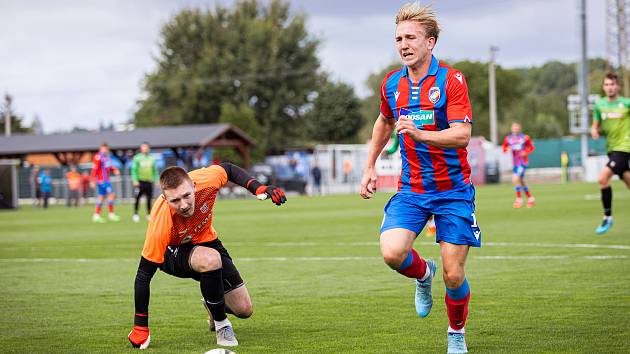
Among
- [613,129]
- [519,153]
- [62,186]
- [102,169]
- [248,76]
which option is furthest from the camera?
[248,76]

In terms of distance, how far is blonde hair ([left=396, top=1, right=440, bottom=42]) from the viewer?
7059 mm

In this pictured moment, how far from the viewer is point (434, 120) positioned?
7.08 meters

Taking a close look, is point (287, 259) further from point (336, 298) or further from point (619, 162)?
point (619, 162)

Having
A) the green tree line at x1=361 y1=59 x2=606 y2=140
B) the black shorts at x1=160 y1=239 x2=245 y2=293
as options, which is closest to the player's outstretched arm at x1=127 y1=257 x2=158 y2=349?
the black shorts at x1=160 y1=239 x2=245 y2=293

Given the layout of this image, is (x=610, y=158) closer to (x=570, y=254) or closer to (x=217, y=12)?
(x=570, y=254)

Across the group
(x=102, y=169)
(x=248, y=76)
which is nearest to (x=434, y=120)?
(x=102, y=169)

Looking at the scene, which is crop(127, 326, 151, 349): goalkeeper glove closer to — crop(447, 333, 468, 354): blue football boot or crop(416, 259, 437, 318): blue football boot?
crop(416, 259, 437, 318): blue football boot

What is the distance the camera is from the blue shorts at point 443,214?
6.93 meters

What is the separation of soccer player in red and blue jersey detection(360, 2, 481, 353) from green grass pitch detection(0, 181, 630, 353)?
655mm

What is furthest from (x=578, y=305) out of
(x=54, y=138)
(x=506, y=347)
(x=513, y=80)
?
(x=513, y=80)

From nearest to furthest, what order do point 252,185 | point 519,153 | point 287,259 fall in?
1. point 252,185
2. point 287,259
3. point 519,153

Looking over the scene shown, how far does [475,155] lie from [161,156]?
21864 mm

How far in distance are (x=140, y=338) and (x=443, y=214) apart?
102 inches

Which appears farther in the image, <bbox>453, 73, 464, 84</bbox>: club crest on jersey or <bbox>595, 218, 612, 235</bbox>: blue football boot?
<bbox>595, 218, 612, 235</bbox>: blue football boot
